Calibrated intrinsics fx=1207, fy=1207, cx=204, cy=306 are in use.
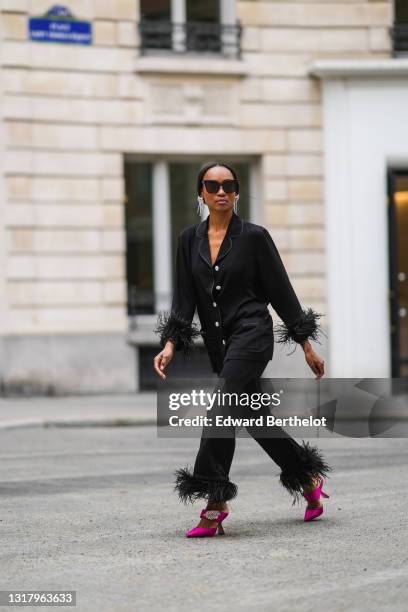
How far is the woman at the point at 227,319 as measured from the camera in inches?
234

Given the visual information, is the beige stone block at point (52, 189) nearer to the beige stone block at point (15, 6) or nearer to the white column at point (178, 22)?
the beige stone block at point (15, 6)

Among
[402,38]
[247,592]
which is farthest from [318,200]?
[247,592]

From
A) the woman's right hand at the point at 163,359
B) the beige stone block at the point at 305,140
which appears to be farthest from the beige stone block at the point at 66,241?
the woman's right hand at the point at 163,359

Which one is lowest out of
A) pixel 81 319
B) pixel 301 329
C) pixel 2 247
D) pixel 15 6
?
pixel 81 319

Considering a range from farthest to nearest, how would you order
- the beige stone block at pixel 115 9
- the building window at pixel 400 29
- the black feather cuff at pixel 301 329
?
the building window at pixel 400 29, the beige stone block at pixel 115 9, the black feather cuff at pixel 301 329

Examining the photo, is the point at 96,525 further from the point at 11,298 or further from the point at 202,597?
the point at 11,298

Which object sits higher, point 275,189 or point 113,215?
point 275,189

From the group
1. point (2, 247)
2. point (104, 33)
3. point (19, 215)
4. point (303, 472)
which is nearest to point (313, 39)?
point (104, 33)

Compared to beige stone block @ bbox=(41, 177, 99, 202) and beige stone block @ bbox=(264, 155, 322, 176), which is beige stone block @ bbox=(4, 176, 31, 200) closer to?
beige stone block @ bbox=(41, 177, 99, 202)

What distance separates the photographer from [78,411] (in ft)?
44.7

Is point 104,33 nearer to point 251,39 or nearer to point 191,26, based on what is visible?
point 191,26

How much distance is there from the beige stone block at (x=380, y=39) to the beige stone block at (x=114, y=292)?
4760 mm

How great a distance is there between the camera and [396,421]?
10.4 m

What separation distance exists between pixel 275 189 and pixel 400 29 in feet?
9.42
